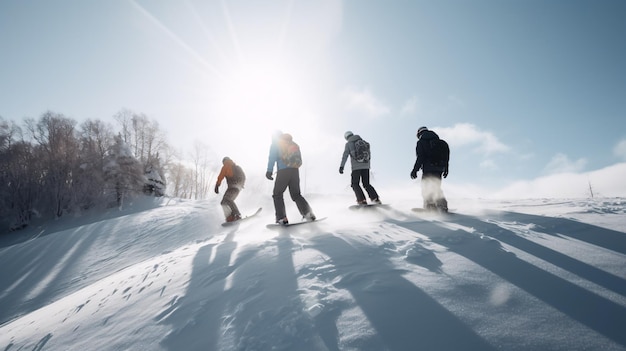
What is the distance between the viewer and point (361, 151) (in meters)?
7.01

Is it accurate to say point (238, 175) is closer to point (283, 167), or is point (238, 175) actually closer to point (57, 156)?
point (283, 167)

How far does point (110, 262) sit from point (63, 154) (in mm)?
29521

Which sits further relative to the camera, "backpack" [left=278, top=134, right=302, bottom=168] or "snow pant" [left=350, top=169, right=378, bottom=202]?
"snow pant" [left=350, top=169, right=378, bottom=202]

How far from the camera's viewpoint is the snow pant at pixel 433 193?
5.53 metres

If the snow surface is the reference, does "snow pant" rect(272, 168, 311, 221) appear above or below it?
above

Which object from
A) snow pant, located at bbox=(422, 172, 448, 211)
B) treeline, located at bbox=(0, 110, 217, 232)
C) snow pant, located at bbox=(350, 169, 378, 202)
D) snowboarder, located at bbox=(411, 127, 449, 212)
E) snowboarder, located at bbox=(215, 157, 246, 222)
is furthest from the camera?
treeline, located at bbox=(0, 110, 217, 232)

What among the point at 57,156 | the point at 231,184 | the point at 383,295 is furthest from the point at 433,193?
the point at 57,156

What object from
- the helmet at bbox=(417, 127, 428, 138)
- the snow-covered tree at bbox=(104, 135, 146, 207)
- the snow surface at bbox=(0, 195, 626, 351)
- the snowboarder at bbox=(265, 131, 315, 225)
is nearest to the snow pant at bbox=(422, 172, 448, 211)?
the helmet at bbox=(417, 127, 428, 138)

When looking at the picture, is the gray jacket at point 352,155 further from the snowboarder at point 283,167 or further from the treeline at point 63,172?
the treeline at point 63,172

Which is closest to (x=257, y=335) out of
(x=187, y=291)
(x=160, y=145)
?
(x=187, y=291)

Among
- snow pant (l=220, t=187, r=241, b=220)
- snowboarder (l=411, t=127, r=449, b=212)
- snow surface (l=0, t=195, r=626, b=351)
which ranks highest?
snowboarder (l=411, t=127, r=449, b=212)

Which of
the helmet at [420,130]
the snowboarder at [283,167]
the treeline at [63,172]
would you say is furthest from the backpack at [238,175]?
the treeline at [63,172]

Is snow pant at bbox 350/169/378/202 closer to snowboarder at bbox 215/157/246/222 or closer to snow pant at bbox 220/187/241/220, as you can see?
snowboarder at bbox 215/157/246/222

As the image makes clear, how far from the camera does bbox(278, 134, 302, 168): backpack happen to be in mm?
5871
